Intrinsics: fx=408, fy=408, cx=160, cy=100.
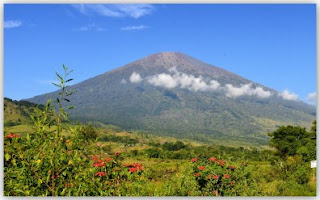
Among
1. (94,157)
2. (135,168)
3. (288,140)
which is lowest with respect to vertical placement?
(288,140)

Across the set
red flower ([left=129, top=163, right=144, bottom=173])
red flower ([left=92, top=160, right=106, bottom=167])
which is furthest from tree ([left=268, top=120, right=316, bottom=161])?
red flower ([left=92, top=160, right=106, bottom=167])

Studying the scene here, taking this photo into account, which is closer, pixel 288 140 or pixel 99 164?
pixel 99 164

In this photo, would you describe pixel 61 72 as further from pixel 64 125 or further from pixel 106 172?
pixel 106 172

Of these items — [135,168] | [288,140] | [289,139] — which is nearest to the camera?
[135,168]

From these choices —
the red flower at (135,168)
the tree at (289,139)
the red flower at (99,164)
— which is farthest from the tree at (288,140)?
the red flower at (99,164)

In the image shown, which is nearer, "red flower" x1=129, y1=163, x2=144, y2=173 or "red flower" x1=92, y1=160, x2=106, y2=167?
"red flower" x1=92, y1=160, x2=106, y2=167

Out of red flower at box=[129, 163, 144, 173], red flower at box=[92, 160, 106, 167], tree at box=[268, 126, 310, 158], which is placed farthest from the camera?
tree at box=[268, 126, 310, 158]

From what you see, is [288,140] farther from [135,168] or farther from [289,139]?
[135,168]

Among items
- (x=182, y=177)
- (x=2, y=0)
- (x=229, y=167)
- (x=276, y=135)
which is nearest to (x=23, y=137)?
(x=2, y=0)

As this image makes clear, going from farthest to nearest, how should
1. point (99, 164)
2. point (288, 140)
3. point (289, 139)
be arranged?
point (288, 140), point (289, 139), point (99, 164)

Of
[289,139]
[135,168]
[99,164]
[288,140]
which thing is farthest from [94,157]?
[288,140]

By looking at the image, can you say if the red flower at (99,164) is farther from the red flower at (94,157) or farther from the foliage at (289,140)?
the foliage at (289,140)

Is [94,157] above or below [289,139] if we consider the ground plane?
above

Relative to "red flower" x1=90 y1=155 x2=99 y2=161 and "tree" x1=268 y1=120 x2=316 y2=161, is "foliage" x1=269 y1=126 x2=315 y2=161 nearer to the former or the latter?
"tree" x1=268 y1=120 x2=316 y2=161
